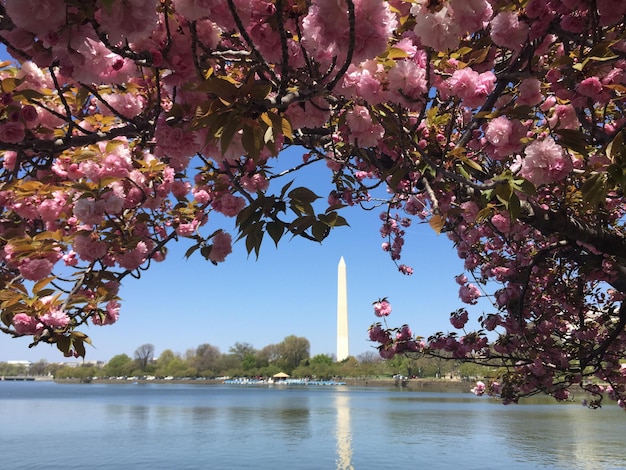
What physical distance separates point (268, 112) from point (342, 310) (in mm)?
56226

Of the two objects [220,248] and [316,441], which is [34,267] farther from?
[316,441]

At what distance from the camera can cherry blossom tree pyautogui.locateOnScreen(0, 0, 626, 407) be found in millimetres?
1319

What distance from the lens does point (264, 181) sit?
3.12 m

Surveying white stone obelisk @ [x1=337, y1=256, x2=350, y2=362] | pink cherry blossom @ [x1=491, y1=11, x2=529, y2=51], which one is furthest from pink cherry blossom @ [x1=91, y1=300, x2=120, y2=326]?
white stone obelisk @ [x1=337, y1=256, x2=350, y2=362]

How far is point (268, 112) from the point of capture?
1375 millimetres

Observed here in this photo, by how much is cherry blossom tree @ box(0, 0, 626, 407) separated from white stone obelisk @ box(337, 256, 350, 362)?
51.4 meters

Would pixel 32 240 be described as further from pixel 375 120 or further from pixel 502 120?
pixel 502 120

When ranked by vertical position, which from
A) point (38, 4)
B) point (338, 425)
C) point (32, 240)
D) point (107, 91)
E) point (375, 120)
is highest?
point (107, 91)

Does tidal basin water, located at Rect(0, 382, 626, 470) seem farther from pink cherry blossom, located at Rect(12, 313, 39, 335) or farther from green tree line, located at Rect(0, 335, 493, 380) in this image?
green tree line, located at Rect(0, 335, 493, 380)

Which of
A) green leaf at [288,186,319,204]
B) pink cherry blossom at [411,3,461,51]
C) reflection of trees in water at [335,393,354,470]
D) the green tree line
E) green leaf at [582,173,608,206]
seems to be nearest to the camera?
pink cherry blossom at [411,3,461,51]

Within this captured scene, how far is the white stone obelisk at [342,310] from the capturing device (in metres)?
55.4

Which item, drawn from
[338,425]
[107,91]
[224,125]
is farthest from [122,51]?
[338,425]

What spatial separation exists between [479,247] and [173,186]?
4.43 metres

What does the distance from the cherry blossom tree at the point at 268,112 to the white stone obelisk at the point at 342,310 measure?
169 ft
